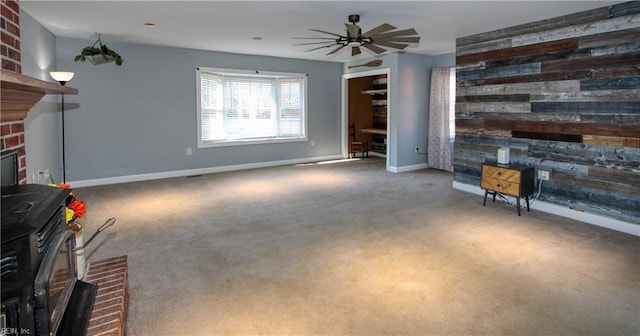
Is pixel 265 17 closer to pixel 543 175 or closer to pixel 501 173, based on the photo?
pixel 501 173

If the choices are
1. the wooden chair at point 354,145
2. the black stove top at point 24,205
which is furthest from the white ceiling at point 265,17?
the wooden chair at point 354,145

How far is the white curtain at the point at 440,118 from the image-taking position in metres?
6.82

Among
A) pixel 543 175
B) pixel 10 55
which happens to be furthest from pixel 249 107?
pixel 10 55

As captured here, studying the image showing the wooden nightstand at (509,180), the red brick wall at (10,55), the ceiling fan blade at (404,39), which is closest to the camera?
the red brick wall at (10,55)

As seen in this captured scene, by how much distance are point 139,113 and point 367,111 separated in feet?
16.1

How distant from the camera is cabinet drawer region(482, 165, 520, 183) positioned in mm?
4250

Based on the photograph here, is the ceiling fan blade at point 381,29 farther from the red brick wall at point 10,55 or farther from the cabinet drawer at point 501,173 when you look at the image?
the red brick wall at point 10,55

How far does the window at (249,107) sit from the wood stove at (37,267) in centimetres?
519

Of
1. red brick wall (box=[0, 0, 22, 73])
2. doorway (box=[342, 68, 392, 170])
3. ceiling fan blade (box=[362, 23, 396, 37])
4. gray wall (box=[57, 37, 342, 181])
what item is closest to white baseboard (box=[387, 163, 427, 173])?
doorway (box=[342, 68, 392, 170])

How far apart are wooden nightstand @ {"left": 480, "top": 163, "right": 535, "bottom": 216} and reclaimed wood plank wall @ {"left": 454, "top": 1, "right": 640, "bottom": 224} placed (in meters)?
0.29

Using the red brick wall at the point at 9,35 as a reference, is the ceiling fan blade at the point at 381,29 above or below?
above

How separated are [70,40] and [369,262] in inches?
208

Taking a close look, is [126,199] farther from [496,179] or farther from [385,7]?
[496,179]

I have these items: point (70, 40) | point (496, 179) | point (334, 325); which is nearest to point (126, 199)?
point (70, 40)
